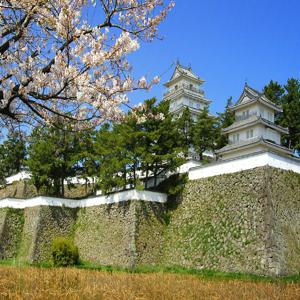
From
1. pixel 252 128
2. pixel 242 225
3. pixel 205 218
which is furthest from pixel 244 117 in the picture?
pixel 242 225

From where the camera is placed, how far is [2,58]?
245 inches

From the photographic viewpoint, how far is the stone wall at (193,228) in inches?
575

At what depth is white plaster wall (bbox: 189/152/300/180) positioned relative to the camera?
15693mm

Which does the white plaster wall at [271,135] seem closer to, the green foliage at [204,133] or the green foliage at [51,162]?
the green foliage at [204,133]

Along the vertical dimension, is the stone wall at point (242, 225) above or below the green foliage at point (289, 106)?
below

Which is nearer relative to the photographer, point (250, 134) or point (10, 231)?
point (10, 231)

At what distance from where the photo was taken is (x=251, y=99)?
23.2 meters

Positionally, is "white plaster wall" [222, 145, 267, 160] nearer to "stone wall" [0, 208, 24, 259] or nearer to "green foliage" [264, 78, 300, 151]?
"green foliage" [264, 78, 300, 151]

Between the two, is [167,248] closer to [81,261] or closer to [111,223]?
[111,223]

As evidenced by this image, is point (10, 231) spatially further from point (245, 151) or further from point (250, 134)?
point (250, 134)

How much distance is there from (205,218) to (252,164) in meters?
3.21

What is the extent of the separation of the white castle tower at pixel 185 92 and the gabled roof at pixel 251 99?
7712 millimetres

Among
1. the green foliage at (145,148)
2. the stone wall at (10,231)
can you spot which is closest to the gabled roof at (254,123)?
the green foliage at (145,148)

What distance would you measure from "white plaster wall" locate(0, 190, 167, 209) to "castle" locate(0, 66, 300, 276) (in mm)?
50
